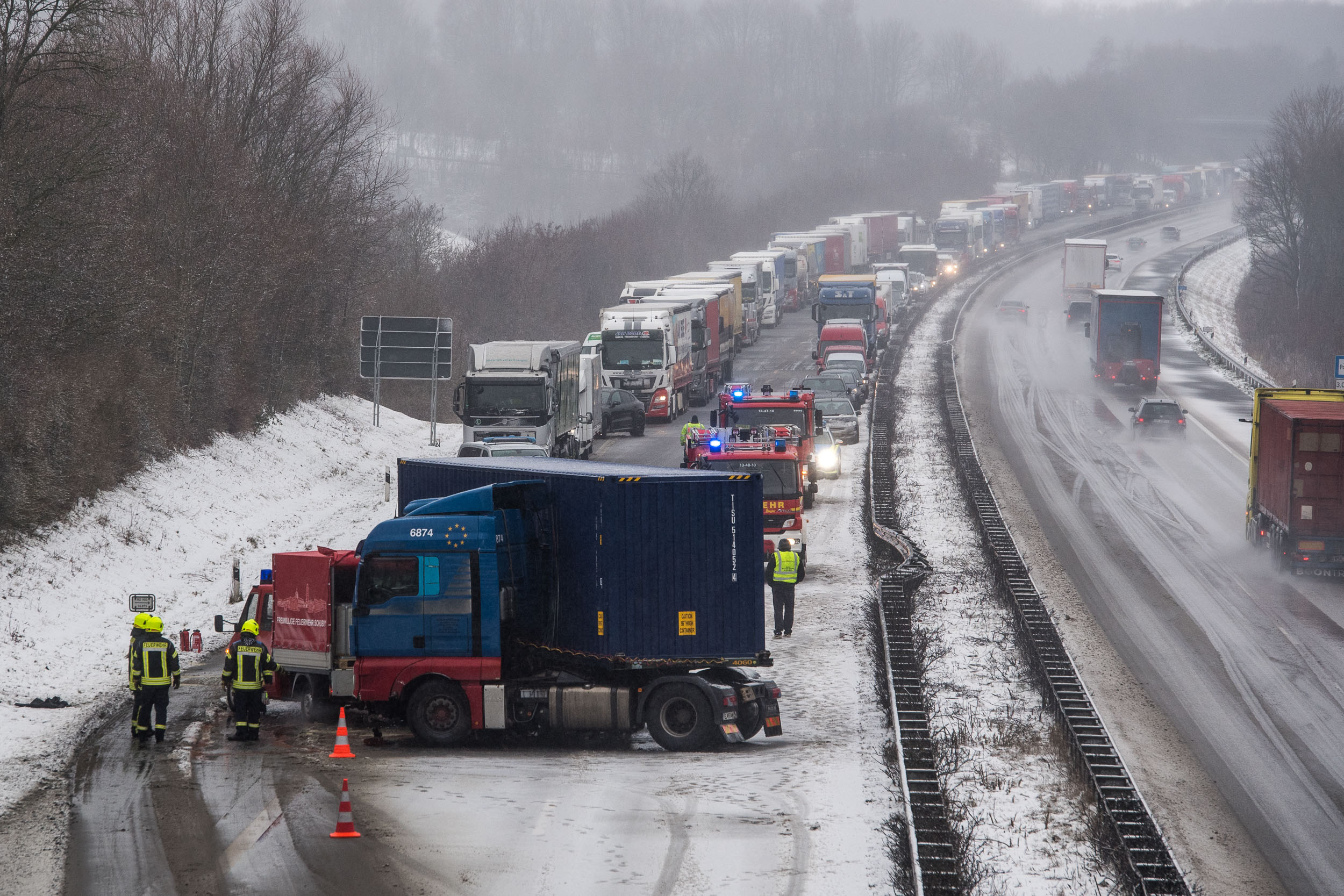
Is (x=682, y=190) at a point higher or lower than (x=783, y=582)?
higher

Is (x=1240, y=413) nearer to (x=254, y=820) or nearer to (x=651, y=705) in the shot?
(x=651, y=705)

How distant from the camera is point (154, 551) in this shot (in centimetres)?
2556

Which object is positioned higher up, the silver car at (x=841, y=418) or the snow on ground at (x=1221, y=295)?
the snow on ground at (x=1221, y=295)

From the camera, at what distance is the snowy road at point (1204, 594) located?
1502 centimetres

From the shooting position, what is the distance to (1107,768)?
50.4 ft

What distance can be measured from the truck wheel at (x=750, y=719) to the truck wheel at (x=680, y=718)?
450 millimetres

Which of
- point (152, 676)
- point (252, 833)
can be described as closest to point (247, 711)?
point (152, 676)

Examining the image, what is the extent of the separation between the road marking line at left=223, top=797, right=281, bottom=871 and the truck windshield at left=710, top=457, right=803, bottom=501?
15.5 m

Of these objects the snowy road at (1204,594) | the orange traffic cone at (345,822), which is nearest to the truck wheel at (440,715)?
the orange traffic cone at (345,822)

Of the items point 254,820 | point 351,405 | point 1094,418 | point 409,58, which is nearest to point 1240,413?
point 1094,418

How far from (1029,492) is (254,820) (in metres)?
25.7

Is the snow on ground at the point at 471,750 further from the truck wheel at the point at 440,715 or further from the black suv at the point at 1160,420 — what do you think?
the black suv at the point at 1160,420

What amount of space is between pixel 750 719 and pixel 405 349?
2511 cm

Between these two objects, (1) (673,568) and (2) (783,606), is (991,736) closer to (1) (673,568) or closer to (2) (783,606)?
(1) (673,568)
